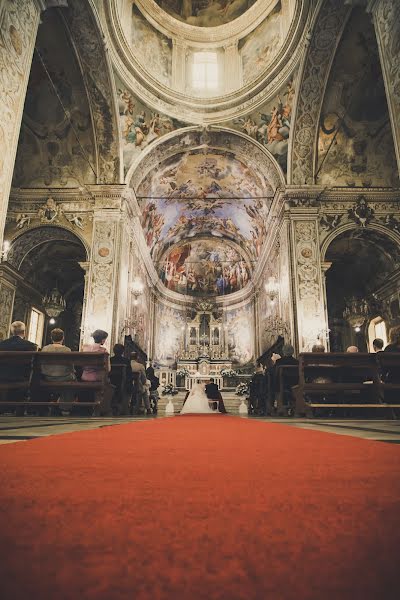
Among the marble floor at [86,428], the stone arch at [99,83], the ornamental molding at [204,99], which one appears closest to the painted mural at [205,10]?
the ornamental molding at [204,99]

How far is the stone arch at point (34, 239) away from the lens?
11.9m

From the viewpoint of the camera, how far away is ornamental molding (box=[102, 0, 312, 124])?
34.6 feet

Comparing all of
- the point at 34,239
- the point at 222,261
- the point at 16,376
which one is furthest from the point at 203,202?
the point at 16,376

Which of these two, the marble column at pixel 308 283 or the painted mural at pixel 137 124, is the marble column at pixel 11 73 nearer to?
the painted mural at pixel 137 124

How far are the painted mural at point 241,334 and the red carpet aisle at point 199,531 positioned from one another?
20.2 meters

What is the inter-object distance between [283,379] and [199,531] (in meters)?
7.03

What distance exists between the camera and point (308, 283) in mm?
11180

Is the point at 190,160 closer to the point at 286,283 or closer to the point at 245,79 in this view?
the point at 245,79

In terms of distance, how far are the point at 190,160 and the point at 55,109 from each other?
5.23 metres

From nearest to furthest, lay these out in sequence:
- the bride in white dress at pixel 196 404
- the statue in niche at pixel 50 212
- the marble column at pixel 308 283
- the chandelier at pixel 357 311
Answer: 1. the bride in white dress at pixel 196 404
2. the marble column at pixel 308 283
3. the statue in niche at pixel 50 212
4. the chandelier at pixel 357 311

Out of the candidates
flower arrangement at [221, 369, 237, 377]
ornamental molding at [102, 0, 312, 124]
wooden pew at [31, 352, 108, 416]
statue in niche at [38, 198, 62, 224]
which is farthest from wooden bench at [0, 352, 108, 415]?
flower arrangement at [221, 369, 237, 377]

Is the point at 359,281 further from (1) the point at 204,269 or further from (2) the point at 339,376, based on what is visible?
(1) the point at 204,269

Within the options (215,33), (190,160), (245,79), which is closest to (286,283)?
(190,160)

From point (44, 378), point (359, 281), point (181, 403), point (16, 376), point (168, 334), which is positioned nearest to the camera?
point (16, 376)
